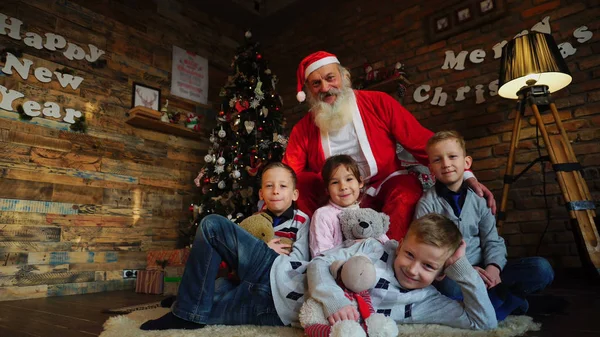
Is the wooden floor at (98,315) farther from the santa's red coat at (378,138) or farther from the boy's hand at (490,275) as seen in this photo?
the santa's red coat at (378,138)

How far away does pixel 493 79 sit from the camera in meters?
3.26

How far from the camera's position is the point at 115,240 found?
3500mm

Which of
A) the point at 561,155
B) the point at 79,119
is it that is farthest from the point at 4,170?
the point at 561,155

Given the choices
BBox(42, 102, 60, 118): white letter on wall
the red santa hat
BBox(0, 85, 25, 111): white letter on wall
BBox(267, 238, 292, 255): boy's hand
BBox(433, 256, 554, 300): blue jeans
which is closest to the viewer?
BBox(433, 256, 554, 300): blue jeans

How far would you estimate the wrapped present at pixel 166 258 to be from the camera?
321 centimetres

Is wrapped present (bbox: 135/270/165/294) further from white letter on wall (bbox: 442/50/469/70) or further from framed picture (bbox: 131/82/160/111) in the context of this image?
white letter on wall (bbox: 442/50/469/70)

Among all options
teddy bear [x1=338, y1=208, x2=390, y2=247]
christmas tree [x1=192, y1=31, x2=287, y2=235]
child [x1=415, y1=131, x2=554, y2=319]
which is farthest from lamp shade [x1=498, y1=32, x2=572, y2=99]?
christmas tree [x1=192, y1=31, x2=287, y2=235]

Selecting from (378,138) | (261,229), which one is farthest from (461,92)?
(261,229)

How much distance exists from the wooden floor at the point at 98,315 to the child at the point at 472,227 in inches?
6.0

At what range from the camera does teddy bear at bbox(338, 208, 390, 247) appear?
5.03 feet

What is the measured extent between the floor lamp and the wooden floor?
0.25m

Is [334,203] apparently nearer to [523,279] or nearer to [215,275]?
[215,275]

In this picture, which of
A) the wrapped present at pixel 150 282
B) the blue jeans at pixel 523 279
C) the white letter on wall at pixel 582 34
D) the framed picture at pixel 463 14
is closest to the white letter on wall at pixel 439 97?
the framed picture at pixel 463 14

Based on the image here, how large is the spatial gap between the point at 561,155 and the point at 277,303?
202 cm
